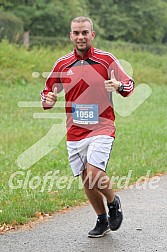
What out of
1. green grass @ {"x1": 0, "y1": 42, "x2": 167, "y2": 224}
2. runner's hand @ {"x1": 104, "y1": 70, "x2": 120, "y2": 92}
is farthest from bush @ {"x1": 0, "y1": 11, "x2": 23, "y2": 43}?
runner's hand @ {"x1": 104, "y1": 70, "x2": 120, "y2": 92}

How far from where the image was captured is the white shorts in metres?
6.42

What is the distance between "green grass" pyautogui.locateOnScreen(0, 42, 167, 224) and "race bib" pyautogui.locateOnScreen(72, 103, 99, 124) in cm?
152

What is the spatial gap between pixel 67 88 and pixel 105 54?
0.51 m

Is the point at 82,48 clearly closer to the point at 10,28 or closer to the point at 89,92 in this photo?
the point at 89,92

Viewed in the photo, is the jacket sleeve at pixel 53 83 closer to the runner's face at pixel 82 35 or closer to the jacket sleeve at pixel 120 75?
the runner's face at pixel 82 35

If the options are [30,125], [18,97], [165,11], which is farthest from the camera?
[165,11]

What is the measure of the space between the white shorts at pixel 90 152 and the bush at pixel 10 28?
2402 centimetres

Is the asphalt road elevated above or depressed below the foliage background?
below

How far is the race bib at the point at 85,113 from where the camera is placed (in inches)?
253

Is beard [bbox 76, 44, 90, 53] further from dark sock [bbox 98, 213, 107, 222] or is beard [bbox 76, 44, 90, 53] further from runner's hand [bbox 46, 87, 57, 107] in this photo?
dark sock [bbox 98, 213, 107, 222]

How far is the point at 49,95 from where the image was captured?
6.54m

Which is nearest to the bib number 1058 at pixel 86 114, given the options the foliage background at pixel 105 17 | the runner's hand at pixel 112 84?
the runner's hand at pixel 112 84

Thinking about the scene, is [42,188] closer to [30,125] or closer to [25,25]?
[30,125]

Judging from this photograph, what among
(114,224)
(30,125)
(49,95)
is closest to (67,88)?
(49,95)
